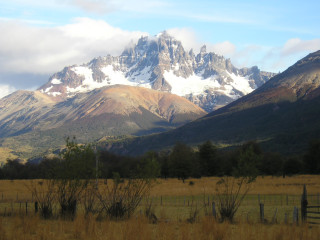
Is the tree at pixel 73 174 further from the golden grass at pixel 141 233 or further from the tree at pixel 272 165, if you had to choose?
the tree at pixel 272 165

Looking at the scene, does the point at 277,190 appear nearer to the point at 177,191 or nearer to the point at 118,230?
the point at 177,191

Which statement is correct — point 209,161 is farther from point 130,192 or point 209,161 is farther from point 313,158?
point 130,192

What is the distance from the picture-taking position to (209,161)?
336 feet

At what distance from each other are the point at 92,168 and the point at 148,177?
433 centimetres

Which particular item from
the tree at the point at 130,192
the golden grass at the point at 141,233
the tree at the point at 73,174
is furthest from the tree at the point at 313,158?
the golden grass at the point at 141,233

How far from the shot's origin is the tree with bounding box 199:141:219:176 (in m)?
102

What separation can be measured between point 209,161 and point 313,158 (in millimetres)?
26254

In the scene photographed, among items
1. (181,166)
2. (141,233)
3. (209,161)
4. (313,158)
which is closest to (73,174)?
(141,233)

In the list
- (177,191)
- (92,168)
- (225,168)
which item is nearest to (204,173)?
(225,168)

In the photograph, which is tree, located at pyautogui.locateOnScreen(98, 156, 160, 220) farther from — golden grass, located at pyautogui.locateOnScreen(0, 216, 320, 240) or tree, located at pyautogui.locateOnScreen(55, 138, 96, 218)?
golden grass, located at pyautogui.locateOnScreen(0, 216, 320, 240)

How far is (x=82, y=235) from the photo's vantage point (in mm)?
17812

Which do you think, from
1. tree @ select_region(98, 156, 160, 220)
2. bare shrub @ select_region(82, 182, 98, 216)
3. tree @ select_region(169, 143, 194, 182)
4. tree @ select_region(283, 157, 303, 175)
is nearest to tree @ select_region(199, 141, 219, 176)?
tree @ select_region(169, 143, 194, 182)

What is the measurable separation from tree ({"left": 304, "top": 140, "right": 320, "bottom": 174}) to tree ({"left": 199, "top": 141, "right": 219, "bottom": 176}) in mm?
23298

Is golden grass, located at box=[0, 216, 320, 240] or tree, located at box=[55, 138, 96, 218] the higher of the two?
tree, located at box=[55, 138, 96, 218]
